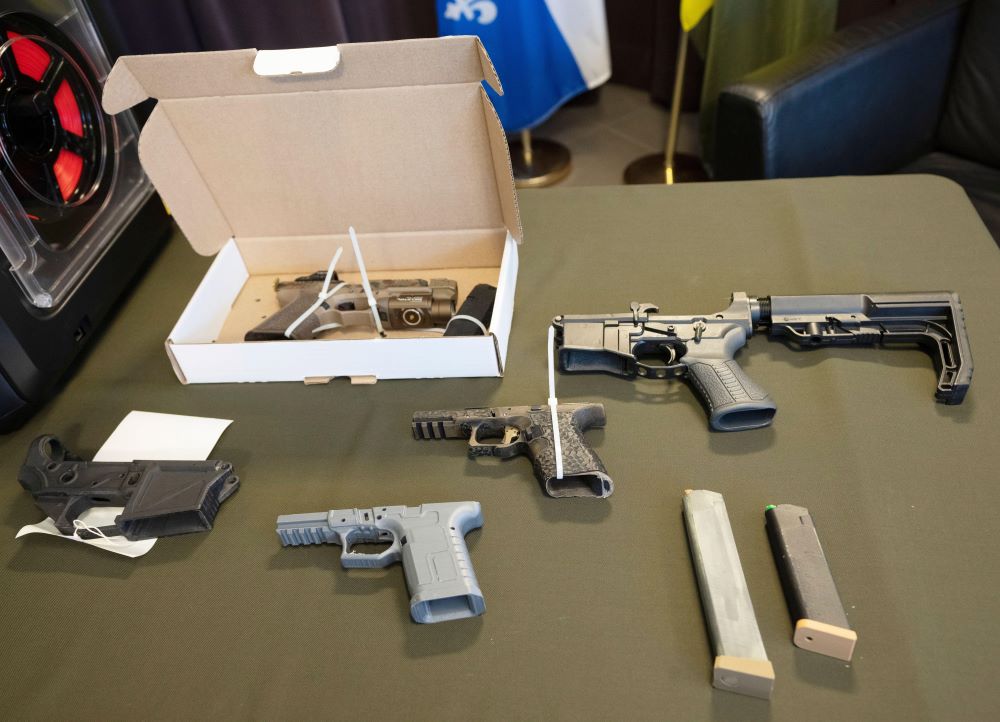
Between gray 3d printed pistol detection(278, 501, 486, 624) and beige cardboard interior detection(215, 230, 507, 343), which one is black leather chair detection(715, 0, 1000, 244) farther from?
gray 3d printed pistol detection(278, 501, 486, 624)

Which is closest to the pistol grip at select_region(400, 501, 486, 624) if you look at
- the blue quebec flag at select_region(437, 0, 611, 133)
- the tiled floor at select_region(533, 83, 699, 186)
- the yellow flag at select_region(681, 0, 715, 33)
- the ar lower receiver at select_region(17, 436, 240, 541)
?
the ar lower receiver at select_region(17, 436, 240, 541)

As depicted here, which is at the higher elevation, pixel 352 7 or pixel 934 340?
pixel 352 7

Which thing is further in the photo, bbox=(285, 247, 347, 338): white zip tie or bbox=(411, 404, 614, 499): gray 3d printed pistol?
bbox=(285, 247, 347, 338): white zip tie

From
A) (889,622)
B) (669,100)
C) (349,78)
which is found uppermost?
(349,78)

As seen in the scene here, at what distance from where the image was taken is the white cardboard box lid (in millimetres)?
1295

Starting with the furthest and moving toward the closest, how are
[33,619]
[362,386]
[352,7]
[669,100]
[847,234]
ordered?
[669,100] → [352,7] → [847,234] → [362,386] → [33,619]

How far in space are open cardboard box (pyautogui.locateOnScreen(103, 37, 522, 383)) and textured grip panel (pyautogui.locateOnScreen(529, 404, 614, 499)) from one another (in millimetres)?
185

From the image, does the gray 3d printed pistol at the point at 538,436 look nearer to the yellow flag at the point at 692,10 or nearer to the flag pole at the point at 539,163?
the yellow flag at the point at 692,10

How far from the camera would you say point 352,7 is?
105 inches

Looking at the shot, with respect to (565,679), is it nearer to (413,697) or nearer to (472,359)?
(413,697)

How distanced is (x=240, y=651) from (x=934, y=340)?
3.93 ft

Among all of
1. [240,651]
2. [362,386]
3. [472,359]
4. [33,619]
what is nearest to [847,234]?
[472,359]

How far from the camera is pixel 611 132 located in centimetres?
319

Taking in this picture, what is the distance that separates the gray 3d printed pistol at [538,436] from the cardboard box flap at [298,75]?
550 mm
